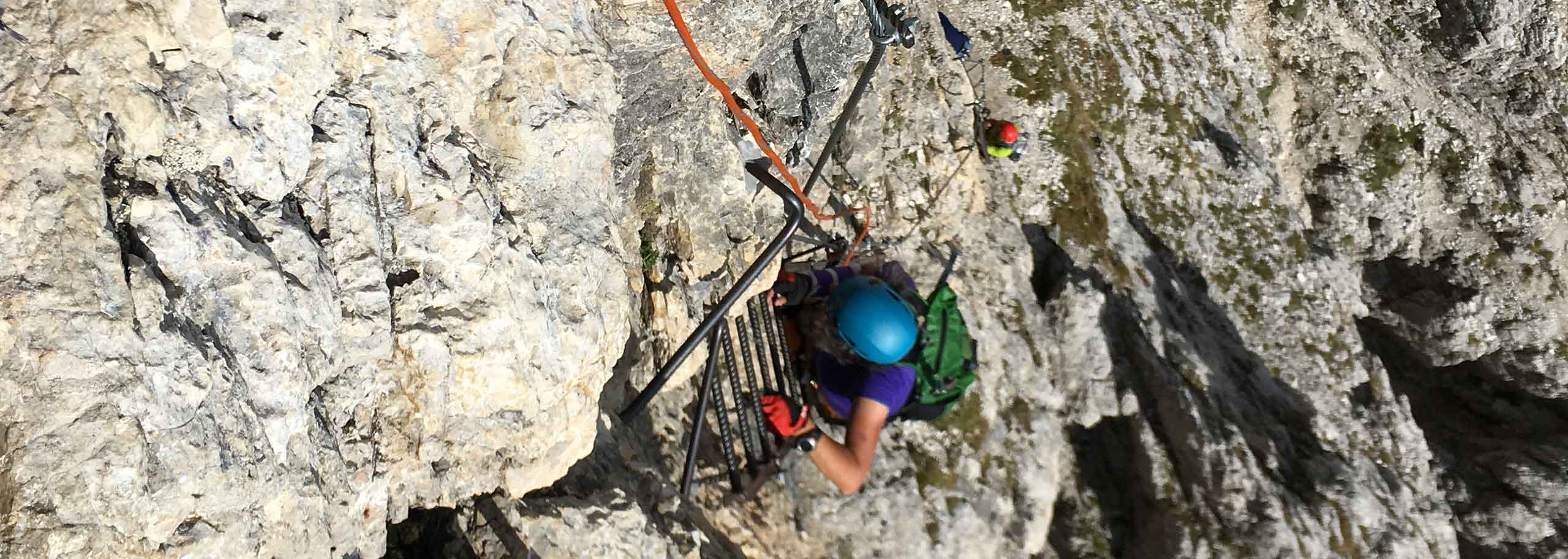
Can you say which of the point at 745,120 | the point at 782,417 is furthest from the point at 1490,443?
the point at 745,120

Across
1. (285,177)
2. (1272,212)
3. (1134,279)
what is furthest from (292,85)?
(1272,212)

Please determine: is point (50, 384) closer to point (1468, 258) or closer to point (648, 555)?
point (648, 555)

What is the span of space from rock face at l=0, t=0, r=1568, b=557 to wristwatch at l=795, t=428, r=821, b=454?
800 mm

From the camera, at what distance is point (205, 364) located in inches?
98.6

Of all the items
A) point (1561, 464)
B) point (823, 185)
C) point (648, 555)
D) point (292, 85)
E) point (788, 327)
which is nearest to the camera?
point (292, 85)

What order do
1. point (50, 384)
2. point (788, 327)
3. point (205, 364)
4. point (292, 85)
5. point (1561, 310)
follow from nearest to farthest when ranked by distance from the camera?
point (50, 384) < point (205, 364) < point (292, 85) < point (788, 327) < point (1561, 310)

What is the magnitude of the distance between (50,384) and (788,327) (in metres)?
6.79

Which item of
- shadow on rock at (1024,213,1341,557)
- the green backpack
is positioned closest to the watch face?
the green backpack

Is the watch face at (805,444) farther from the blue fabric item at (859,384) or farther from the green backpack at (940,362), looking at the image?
the green backpack at (940,362)

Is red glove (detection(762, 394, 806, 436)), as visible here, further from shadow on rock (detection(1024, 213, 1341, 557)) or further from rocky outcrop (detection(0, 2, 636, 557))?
shadow on rock (detection(1024, 213, 1341, 557))

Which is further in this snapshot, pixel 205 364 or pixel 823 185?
pixel 823 185

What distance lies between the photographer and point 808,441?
7031 millimetres

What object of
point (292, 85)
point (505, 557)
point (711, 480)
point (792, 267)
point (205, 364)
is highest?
point (792, 267)

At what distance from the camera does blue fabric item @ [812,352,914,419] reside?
7.56 m
